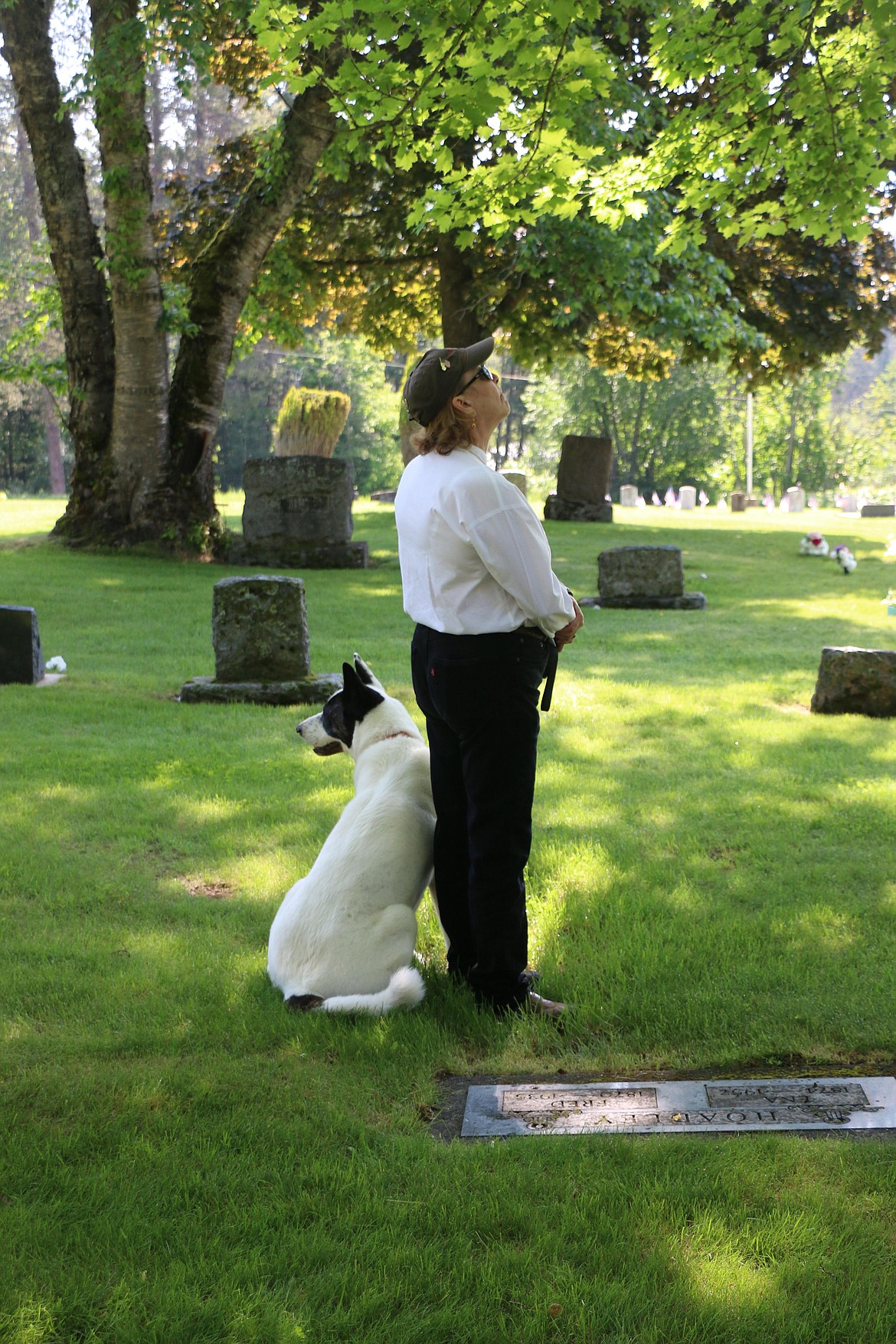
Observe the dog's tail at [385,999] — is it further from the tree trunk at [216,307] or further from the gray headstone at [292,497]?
the tree trunk at [216,307]

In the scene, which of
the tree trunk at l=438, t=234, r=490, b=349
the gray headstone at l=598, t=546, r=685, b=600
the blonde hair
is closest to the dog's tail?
the blonde hair

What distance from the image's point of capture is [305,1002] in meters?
4.14

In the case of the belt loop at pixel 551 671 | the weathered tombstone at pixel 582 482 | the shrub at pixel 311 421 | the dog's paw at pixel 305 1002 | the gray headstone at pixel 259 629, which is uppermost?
the shrub at pixel 311 421

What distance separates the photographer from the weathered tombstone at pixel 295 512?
19047 millimetres

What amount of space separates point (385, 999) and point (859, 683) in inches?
255

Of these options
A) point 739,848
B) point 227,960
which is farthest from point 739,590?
point 227,960

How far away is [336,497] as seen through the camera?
19281mm

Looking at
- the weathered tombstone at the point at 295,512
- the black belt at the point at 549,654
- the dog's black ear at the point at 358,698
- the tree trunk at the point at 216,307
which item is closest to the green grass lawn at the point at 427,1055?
the dog's black ear at the point at 358,698

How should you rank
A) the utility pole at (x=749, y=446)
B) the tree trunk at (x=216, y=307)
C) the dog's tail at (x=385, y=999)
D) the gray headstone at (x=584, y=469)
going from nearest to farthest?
the dog's tail at (x=385, y=999) < the tree trunk at (x=216, y=307) < the gray headstone at (x=584, y=469) < the utility pole at (x=749, y=446)

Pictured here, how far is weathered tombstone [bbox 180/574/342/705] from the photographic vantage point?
990 cm

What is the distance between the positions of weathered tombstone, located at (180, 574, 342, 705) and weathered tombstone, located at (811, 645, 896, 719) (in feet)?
13.7

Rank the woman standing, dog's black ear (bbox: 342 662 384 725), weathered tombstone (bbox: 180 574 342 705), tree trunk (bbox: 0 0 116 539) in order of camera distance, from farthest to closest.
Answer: tree trunk (bbox: 0 0 116 539) < weathered tombstone (bbox: 180 574 342 705) < dog's black ear (bbox: 342 662 384 725) < the woman standing

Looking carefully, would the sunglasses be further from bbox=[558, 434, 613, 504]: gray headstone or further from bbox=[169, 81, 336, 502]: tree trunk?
bbox=[558, 434, 613, 504]: gray headstone

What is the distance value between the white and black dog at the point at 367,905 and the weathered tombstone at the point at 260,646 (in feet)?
17.7
